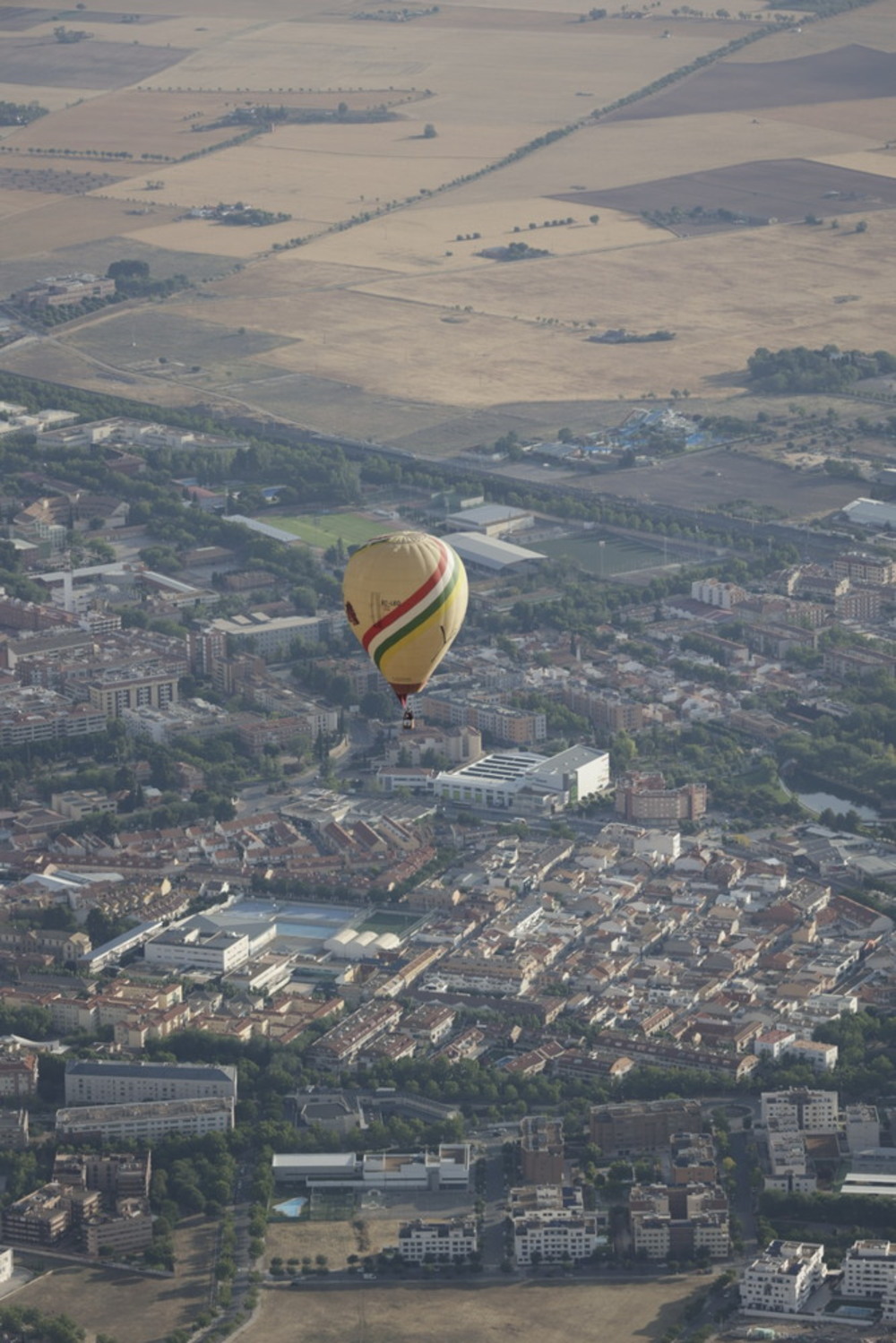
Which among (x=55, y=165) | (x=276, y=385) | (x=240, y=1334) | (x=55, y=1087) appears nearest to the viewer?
(x=240, y=1334)

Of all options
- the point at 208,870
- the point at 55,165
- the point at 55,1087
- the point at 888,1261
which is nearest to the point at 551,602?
the point at 208,870

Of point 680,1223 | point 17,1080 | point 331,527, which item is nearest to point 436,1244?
point 680,1223

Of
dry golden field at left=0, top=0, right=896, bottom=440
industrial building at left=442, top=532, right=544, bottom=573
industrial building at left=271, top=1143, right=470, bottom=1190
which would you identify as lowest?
dry golden field at left=0, top=0, right=896, bottom=440

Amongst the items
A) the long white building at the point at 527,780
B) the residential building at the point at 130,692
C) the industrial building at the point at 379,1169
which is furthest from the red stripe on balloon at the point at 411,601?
the residential building at the point at 130,692

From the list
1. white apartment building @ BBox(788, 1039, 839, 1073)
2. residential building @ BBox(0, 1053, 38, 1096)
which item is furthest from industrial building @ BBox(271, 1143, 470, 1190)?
white apartment building @ BBox(788, 1039, 839, 1073)

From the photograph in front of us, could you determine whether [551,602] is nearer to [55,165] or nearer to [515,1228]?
[515,1228]

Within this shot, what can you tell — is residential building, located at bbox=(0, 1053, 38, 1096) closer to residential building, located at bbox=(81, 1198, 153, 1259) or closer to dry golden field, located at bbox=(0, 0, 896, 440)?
residential building, located at bbox=(81, 1198, 153, 1259)

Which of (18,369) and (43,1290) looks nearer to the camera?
(43,1290)
